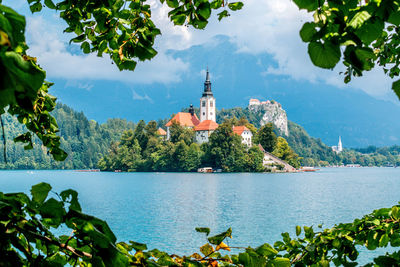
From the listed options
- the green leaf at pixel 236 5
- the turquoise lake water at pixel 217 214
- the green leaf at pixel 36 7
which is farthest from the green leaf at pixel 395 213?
the turquoise lake water at pixel 217 214

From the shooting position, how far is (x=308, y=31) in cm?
92

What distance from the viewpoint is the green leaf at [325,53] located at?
895 millimetres

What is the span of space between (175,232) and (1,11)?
19320 mm

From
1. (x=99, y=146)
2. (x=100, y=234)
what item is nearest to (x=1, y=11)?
(x=100, y=234)

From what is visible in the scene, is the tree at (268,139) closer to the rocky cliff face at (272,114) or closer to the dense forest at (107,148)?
the dense forest at (107,148)

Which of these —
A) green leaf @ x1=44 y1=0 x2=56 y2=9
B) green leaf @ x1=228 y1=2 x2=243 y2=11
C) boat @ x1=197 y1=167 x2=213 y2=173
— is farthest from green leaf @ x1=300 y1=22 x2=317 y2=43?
boat @ x1=197 y1=167 x2=213 y2=173

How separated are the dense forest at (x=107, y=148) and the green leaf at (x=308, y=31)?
72.0m

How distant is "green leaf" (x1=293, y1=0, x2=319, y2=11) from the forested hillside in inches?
4102

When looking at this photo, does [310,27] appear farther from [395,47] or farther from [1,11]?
[395,47]

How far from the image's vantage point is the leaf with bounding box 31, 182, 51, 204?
110 centimetres

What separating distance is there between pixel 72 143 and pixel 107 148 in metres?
10.7

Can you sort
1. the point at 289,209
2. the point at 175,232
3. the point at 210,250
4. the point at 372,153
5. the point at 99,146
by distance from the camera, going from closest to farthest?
1. the point at 210,250
2. the point at 175,232
3. the point at 289,209
4. the point at 99,146
5. the point at 372,153

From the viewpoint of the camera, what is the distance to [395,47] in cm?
337

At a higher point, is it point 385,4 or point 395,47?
point 395,47
